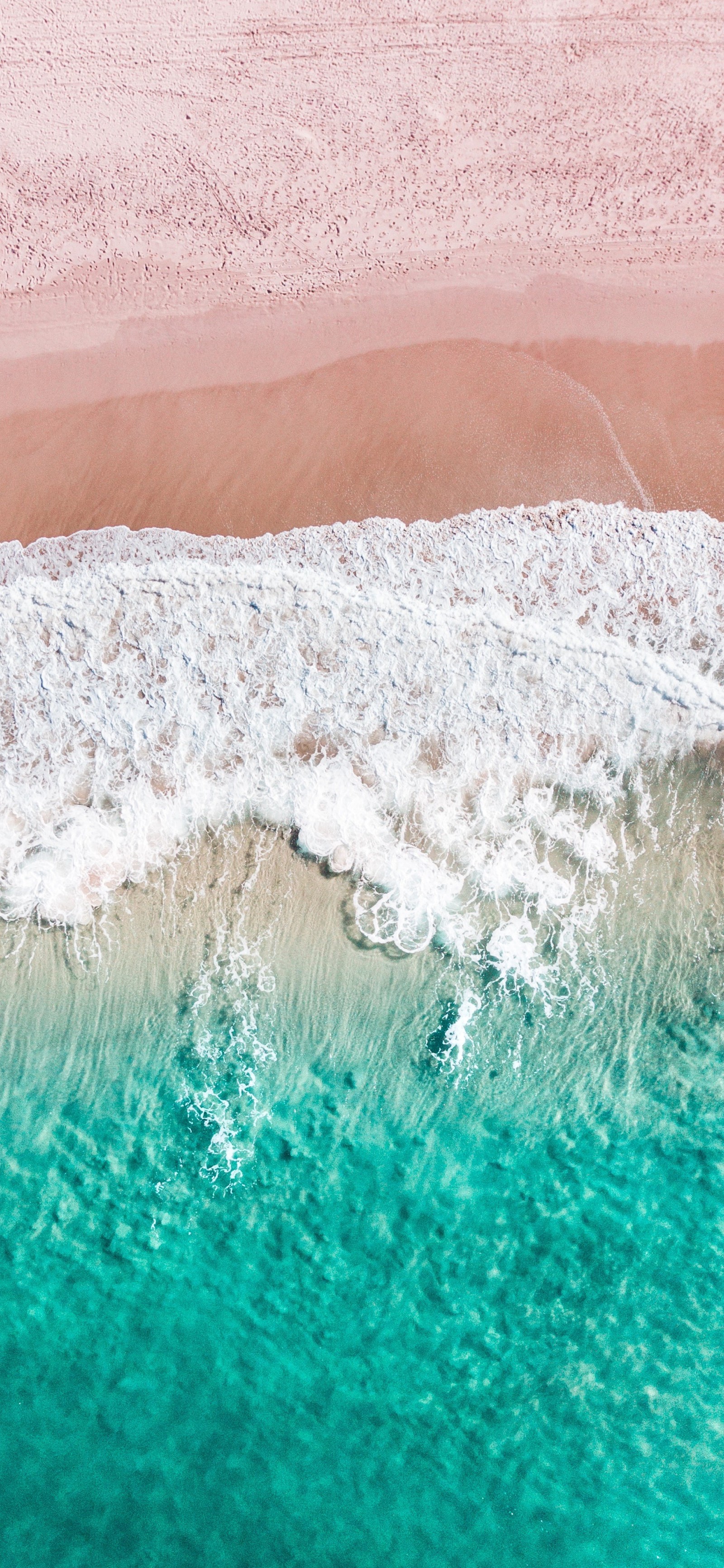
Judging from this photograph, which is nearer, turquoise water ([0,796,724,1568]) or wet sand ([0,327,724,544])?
turquoise water ([0,796,724,1568])

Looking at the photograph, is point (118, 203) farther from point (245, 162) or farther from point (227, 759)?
point (227, 759)

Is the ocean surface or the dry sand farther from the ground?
the dry sand

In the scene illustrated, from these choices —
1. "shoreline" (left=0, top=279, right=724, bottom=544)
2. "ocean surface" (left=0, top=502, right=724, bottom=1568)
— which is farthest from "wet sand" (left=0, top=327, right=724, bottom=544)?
"ocean surface" (left=0, top=502, right=724, bottom=1568)

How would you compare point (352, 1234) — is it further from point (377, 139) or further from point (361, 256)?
point (377, 139)

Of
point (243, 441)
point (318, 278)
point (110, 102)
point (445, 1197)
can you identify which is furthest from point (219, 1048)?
point (110, 102)

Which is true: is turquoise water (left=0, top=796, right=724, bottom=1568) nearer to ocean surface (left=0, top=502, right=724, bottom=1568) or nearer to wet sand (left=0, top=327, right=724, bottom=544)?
ocean surface (left=0, top=502, right=724, bottom=1568)

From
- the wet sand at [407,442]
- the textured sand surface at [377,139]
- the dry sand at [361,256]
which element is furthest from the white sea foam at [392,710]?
the textured sand surface at [377,139]
